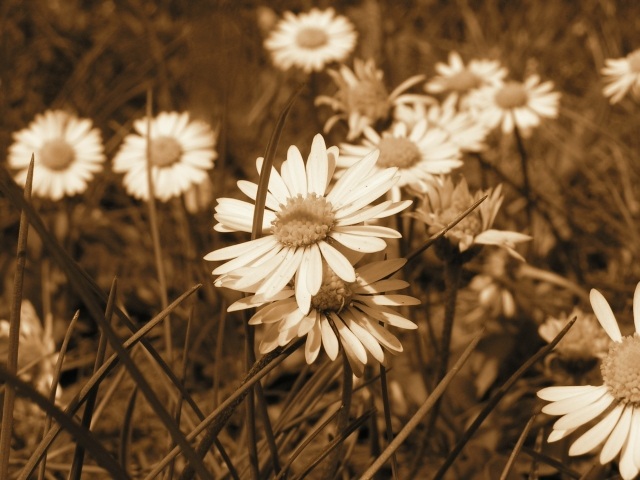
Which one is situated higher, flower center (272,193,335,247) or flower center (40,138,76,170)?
flower center (40,138,76,170)

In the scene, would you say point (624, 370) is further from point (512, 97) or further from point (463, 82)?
point (463, 82)

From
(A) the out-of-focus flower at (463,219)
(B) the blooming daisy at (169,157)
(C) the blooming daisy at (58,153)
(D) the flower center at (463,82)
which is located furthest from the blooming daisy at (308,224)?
(D) the flower center at (463,82)

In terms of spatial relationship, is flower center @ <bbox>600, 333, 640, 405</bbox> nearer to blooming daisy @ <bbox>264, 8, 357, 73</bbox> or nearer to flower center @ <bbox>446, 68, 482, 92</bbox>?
flower center @ <bbox>446, 68, 482, 92</bbox>

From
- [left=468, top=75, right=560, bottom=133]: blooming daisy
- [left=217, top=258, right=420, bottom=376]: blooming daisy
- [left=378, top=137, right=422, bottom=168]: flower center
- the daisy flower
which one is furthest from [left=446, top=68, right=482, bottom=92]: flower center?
[left=217, top=258, right=420, bottom=376]: blooming daisy

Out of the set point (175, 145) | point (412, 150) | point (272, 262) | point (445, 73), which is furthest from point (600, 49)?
point (272, 262)

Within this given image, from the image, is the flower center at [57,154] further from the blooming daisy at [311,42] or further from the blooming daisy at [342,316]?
the blooming daisy at [342,316]

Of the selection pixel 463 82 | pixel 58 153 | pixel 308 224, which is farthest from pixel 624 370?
pixel 58 153

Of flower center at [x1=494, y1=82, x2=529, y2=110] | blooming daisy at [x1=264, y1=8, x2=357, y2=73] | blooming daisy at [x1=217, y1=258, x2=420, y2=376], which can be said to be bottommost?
blooming daisy at [x1=217, y1=258, x2=420, y2=376]

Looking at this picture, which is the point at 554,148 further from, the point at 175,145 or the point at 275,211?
the point at 275,211
